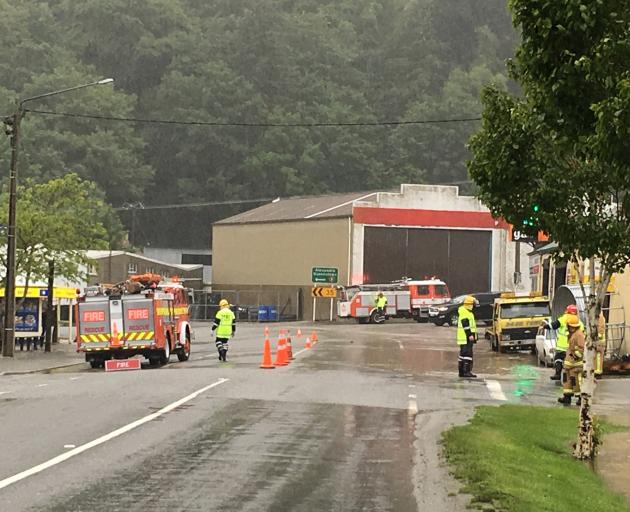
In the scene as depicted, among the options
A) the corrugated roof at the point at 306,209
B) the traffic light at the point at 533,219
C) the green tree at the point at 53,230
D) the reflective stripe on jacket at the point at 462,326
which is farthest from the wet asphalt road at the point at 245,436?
the corrugated roof at the point at 306,209

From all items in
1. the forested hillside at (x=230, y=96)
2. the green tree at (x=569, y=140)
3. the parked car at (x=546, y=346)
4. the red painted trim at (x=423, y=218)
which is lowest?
the parked car at (x=546, y=346)

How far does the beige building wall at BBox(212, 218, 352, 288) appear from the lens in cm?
7325

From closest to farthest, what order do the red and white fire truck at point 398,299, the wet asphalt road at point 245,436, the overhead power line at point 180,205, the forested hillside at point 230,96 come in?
the wet asphalt road at point 245,436, the red and white fire truck at point 398,299, the overhead power line at point 180,205, the forested hillside at point 230,96

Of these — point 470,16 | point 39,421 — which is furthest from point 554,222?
point 470,16

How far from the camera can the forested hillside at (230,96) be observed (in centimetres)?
10781

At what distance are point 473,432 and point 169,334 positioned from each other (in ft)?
62.4

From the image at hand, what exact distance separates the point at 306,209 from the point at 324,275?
10.3 meters

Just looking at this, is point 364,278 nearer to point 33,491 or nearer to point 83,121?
point 83,121

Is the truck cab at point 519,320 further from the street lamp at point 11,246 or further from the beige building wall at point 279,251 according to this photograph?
the beige building wall at point 279,251

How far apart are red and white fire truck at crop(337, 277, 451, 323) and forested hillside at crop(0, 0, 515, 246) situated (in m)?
43.3

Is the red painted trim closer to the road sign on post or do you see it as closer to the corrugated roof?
the corrugated roof

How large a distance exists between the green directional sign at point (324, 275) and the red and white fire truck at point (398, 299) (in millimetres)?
5430

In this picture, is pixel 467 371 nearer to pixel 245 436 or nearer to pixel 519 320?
pixel 519 320

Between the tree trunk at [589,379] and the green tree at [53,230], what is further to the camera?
the green tree at [53,230]
